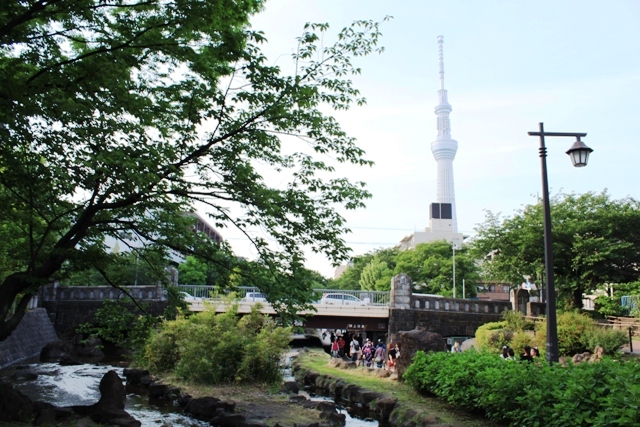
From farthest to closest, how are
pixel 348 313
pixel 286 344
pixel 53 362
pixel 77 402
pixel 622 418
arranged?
pixel 348 313 → pixel 53 362 → pixel 286 344 → pixel 77 402 → pixel 622 418

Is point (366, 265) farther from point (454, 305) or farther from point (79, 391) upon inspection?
point (79, 391)

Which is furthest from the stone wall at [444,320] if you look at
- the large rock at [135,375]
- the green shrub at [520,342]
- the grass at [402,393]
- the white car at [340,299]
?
the large rock at [135,375]

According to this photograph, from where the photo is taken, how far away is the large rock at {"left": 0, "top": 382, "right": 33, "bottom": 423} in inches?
458

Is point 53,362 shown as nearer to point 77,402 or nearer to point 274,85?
point 77,402

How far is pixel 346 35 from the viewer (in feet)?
30.8

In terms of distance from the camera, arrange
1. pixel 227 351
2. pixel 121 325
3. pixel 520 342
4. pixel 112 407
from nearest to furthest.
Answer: pixel 121 325, pixel 112 407, pixel 227 351, pixel 520 342

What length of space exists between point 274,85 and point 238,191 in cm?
189

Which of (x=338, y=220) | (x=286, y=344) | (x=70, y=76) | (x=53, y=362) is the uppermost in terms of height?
(x=70, y=76)

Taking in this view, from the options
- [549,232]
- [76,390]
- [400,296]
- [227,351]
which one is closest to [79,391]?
[76,390]

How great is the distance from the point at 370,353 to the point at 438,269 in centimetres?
3873

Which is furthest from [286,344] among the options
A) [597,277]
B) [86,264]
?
[597,277]

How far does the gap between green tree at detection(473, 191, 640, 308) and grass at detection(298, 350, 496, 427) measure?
12655mm

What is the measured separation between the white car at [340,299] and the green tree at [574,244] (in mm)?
9081

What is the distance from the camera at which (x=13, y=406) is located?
11859 mm
